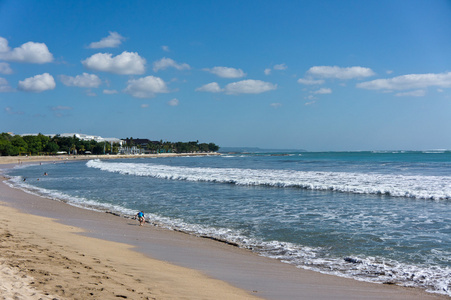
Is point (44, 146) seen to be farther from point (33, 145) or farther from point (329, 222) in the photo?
point (329, 222)

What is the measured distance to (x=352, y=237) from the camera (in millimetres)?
10062

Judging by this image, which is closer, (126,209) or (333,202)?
(126,209)

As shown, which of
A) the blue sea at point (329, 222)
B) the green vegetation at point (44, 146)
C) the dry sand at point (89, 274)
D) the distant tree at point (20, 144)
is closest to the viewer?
the dry sand at point (89, 274)

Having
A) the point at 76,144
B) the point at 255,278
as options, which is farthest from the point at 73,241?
the point at 76,144

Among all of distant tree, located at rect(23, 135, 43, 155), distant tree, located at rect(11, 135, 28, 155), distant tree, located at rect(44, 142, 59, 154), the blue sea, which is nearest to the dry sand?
the blue sea

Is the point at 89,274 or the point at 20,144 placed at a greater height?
the point at 20,144

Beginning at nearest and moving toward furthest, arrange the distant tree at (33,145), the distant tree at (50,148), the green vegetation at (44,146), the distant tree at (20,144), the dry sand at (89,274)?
the dry sand at (89,274) → the green vegetation at (44,146) → the distant tree at (20,144) → the distant tree at (33,145) → the distant tree at (50,148)

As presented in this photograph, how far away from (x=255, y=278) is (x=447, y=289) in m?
3.51

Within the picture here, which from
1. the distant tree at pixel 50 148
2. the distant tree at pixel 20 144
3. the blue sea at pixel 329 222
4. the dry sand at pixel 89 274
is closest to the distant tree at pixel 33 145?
the distant tree at pixel 50 148

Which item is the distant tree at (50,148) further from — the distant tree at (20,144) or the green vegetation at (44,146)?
the distant tree at (20,144)

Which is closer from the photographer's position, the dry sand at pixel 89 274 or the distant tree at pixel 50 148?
the dry sand at pixel 89 274

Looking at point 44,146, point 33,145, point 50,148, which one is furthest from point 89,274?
point 44,146

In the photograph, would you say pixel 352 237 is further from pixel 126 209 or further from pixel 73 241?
pixel 126 209

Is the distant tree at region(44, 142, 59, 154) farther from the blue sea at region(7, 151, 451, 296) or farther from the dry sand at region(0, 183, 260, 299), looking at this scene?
the dry sand at region(0, 183, 260, 299)
